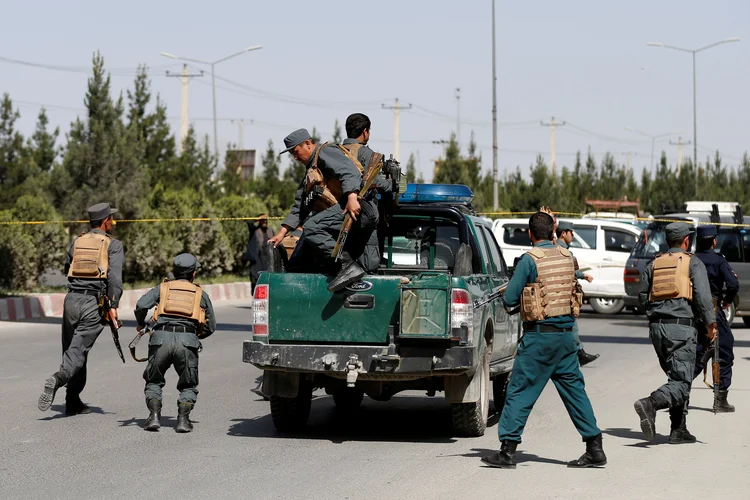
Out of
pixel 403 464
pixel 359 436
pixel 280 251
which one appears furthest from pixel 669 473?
pixel 280 251

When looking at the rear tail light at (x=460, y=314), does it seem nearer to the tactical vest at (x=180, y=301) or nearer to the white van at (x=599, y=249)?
the tactical vest at (x=180, y=301)

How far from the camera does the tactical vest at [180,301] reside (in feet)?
31.8

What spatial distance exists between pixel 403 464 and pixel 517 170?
58121 millimetres

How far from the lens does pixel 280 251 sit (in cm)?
1040

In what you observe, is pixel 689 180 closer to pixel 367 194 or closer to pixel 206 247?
pixel 206 247

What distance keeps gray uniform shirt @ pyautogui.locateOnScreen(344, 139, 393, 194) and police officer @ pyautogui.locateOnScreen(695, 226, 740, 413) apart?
136 inches

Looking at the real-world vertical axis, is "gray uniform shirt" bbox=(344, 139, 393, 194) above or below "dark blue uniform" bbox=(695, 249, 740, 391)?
above

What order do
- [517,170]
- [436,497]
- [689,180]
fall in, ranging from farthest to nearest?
[517,170], [689,180], [436,497]

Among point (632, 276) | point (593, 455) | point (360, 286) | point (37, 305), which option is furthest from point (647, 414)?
point (37, 305)

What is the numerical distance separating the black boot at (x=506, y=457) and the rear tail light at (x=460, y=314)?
109cm

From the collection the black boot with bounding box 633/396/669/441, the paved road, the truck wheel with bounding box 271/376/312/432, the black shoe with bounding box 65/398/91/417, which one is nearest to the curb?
the paved road

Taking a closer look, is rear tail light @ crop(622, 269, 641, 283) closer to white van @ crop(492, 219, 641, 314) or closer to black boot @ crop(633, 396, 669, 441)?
white van @ crop(492, 219, 641, 314)

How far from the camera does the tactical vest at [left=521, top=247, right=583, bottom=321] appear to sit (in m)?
8.26

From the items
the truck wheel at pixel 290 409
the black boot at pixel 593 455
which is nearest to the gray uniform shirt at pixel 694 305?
the black boot at pixel 593 455
